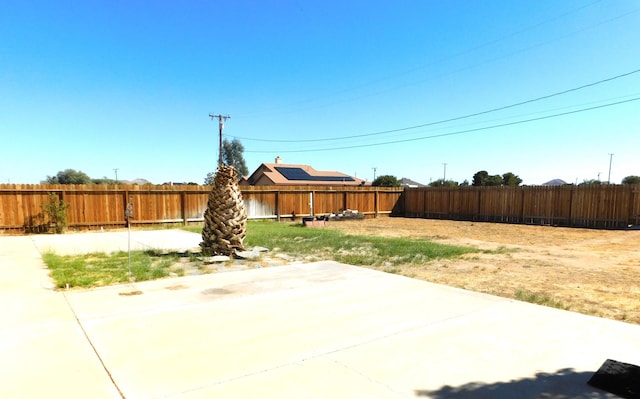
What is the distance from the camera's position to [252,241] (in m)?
11.1

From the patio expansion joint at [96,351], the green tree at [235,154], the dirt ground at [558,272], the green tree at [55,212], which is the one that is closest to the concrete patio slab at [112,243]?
the green tree at [55,212]

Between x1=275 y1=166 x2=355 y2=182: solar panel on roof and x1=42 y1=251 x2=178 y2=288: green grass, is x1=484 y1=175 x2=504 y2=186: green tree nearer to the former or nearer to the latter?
x1=275 y1=166 x2=355 y2=182: solar panel on roof

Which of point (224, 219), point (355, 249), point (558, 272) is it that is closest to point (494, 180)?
point (355, 249)

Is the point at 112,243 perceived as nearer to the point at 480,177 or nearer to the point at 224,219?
the point at 224,219

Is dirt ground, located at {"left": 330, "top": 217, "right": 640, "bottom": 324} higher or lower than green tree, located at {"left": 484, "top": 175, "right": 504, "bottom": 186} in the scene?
lower

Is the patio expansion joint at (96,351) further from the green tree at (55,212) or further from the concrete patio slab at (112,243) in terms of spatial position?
the green tree at (55,212)

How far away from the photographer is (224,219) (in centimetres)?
850

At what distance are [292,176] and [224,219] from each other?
118ft

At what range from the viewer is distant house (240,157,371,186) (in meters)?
41.8

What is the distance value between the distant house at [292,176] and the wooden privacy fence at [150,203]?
58.9ft

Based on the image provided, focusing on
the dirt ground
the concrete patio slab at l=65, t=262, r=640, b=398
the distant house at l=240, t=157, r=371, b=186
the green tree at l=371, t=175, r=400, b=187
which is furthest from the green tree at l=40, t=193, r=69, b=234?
the green tree at l=371, t=175, r=400, b=187

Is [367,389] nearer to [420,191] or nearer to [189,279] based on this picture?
[189,279]

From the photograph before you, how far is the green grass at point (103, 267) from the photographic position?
613 cm

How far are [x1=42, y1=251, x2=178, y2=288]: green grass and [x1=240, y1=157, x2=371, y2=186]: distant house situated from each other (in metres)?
30.9
